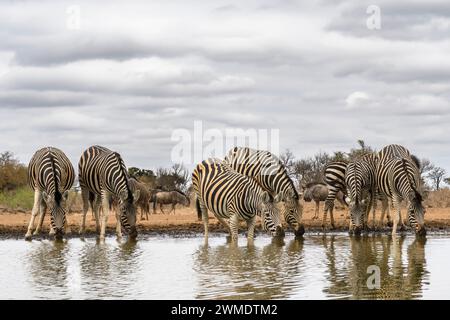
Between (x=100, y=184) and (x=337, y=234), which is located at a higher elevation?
(x=100, y=184)

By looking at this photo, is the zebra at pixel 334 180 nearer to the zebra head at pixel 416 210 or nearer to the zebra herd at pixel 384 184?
the zebra herd at pixel 384 184

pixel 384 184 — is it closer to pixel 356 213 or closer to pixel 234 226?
pixel 356 213

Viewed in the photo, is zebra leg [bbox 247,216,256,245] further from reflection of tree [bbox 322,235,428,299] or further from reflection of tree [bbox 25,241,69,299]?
reflection of tree [bbox 25,241,69,299]

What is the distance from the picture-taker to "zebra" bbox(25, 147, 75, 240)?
18.7 m

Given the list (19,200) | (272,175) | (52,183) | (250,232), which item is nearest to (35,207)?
(52,183)

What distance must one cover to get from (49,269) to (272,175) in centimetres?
823

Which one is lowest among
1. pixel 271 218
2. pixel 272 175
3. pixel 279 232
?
pixel 279 232

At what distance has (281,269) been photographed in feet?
40.5

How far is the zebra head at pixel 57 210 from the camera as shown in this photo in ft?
61.1

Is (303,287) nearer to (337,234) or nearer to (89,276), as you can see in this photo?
(89,276)

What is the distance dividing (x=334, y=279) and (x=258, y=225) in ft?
39.4

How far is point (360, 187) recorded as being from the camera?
20234mm

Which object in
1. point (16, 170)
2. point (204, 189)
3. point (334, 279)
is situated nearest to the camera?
point (334, 279)
